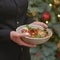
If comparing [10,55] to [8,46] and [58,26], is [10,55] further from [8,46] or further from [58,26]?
[58,26]

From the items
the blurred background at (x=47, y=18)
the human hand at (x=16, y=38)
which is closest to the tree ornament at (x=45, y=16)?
the blurred background at (x=47, y=18)

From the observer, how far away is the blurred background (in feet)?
7.85

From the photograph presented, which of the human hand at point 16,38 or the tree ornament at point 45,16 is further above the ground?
the human hand at point 16,38

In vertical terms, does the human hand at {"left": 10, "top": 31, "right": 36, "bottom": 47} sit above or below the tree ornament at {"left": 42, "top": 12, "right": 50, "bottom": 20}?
above

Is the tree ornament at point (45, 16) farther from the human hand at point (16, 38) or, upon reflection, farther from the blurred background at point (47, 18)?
the human hand at point (16, 38)

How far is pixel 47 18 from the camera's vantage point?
93.1 inches

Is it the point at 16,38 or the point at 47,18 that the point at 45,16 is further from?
the point at 16,38

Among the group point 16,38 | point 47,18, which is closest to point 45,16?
A: point 47,18

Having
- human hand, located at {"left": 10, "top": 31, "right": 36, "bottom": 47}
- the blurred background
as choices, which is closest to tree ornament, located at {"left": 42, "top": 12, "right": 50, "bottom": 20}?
the blurred background

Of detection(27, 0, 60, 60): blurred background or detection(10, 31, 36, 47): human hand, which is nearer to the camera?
detection(10, 31, 36, 47): human hand

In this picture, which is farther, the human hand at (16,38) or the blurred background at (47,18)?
the blurred background at (47,18)

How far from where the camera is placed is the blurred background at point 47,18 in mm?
2393

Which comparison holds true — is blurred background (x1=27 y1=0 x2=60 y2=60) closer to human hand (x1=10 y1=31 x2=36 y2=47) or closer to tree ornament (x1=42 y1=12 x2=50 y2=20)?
tree ornament (x1=42 y1=12 x2=50 y2=20)

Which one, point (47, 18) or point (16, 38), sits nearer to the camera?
point (16, 38)
